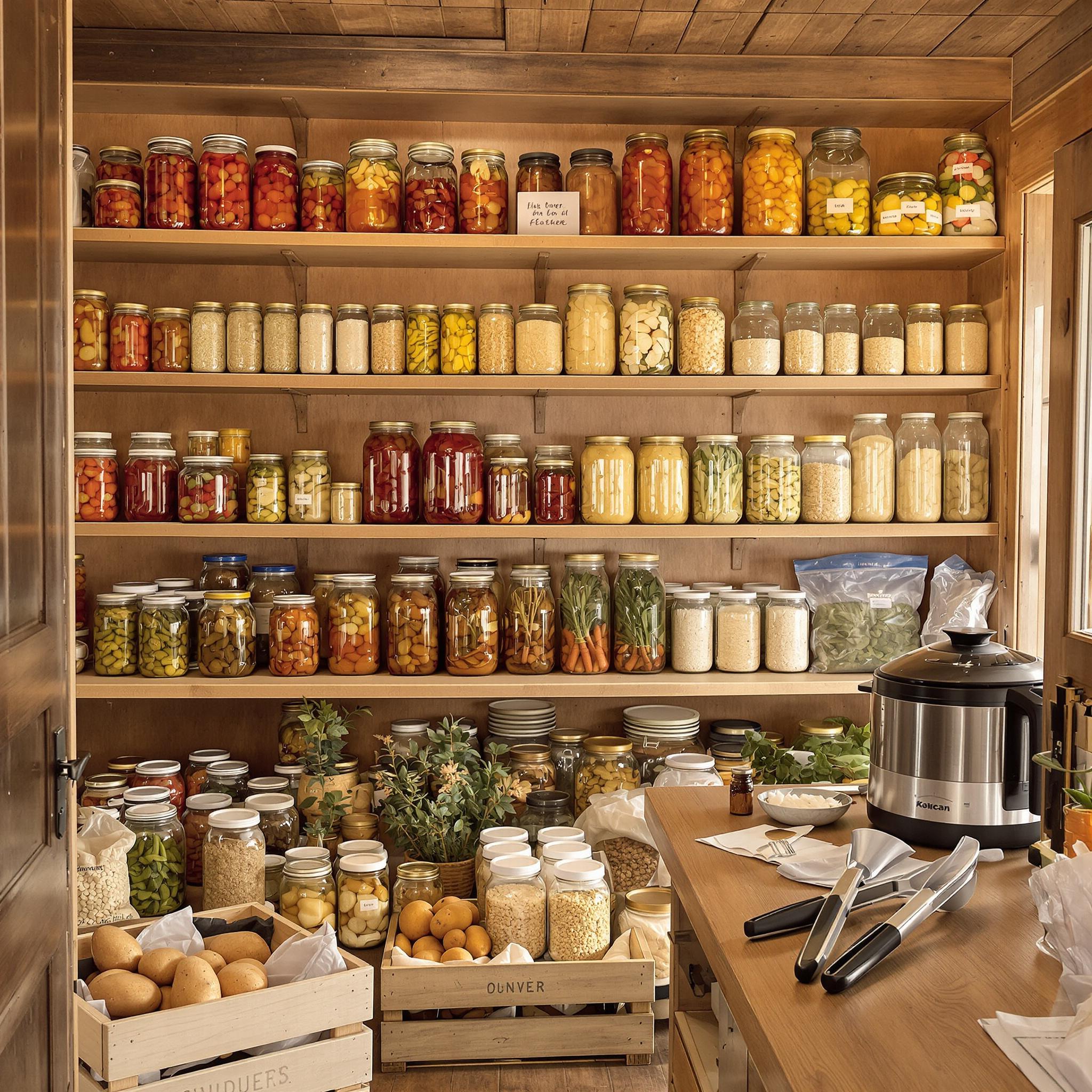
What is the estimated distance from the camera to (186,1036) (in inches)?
67.5

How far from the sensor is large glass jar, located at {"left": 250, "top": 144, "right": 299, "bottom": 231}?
263 cm

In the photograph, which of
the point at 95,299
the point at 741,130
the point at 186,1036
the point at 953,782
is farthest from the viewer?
the point at 741,130

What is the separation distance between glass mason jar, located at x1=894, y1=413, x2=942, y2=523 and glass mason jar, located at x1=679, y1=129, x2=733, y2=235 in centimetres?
75

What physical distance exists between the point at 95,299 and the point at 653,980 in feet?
6.93

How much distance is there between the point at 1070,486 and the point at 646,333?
4.75 feet

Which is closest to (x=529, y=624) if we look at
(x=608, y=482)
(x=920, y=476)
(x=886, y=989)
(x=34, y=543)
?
(x=608, y=482)

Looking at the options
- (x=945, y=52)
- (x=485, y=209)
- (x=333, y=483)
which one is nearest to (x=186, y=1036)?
(x=333, y=483)

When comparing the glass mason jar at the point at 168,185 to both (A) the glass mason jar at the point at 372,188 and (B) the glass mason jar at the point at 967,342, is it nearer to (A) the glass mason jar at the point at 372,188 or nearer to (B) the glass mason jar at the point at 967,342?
(A) the glass mason jar at the point at 372,188

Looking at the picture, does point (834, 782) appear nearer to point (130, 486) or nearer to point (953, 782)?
point (953, 782)

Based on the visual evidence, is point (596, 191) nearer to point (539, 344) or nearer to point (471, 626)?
point (539, 344)

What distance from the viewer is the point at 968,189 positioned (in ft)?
8.93

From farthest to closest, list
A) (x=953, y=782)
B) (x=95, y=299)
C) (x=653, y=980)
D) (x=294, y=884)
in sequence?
(x=95, y=299) → (x=294, y=884) → (x=653, y=980) → (x=953, y=782)

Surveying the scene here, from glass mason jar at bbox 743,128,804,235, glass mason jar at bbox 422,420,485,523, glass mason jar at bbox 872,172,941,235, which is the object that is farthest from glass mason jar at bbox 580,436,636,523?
glass mason jar at bbox 872,172,941,235

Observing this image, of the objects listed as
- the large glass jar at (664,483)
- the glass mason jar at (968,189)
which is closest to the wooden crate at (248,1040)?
the large glass jar at (664,483)
